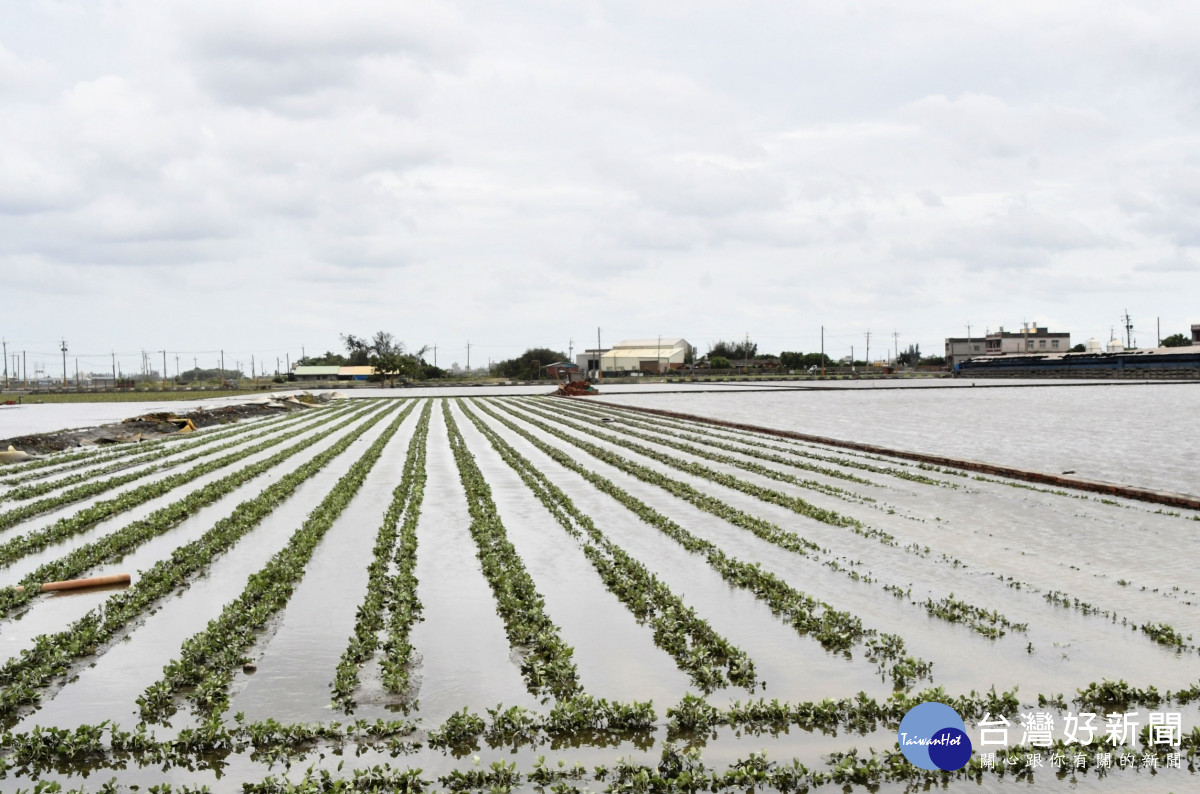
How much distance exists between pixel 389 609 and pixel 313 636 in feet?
3.29

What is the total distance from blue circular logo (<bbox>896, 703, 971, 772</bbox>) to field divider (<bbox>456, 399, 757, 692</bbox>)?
1.29 meters

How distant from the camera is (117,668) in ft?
25.5

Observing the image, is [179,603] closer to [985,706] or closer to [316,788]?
[316,788]

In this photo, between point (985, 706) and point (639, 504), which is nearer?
point (985, 706)

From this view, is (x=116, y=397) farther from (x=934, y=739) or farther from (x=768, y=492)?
(x=934, y=739)

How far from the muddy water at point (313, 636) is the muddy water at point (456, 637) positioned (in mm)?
721

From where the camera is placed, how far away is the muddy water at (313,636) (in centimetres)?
694

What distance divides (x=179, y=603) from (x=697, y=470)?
13643mm

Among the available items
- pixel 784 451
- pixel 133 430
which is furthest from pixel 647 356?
pixel 784 451

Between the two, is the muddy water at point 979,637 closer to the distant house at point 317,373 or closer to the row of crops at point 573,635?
the row of crops at point 573,635

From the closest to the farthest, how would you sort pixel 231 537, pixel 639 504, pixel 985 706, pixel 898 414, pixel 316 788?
1. pixel 316 788
2. pixel 985 706
3. pixel 231 537
4. pixel 639 504
5. pixel 898 414

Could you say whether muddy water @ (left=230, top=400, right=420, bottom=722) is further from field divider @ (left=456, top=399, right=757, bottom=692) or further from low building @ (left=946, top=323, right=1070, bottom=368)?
low building @ (left=946, top=323, right=1070, bottom=368)

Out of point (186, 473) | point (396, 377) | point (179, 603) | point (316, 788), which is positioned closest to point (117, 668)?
point (179, 603)

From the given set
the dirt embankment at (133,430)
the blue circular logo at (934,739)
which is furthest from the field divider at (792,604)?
the dirt embankment at (133,430)
